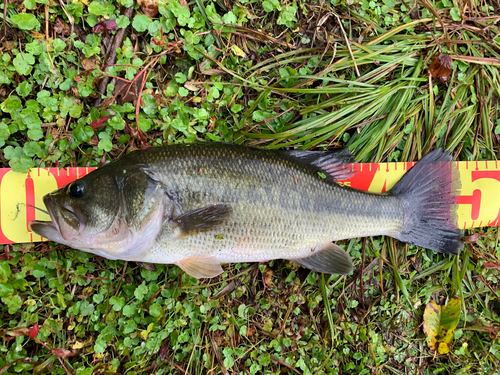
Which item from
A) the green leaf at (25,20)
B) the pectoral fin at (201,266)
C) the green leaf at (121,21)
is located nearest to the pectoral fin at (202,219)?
the pectoral fin at (201,266)

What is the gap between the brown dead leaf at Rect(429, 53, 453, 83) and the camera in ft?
8.73

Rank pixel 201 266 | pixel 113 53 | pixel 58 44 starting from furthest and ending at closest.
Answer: pixel 113 53
pixel 58 44
pixel 201 266

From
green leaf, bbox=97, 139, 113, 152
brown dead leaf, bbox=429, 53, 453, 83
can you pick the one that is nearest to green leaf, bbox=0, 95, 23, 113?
green leaf, bbox=97, 139, 113, 152

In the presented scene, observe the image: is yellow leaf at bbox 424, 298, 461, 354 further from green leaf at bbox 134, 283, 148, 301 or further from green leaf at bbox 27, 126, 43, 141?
green leaf at bbox 27, 126, 43, 141

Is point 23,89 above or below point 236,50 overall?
below

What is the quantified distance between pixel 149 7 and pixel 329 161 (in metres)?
2.01

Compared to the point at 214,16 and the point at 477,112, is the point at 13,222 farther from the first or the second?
the point at 477,112

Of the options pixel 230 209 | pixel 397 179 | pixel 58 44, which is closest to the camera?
pixel 230 209

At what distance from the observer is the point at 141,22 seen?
2391 millimetres

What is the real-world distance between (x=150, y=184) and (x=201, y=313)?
→ 4.10 feet

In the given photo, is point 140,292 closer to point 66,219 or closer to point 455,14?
point 66,219

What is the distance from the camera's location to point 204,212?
1921 millimetres

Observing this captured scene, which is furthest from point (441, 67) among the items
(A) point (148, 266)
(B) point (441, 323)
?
(A) point (148, 266)

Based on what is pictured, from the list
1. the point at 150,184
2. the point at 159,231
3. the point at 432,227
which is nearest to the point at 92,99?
the point at 150,184
